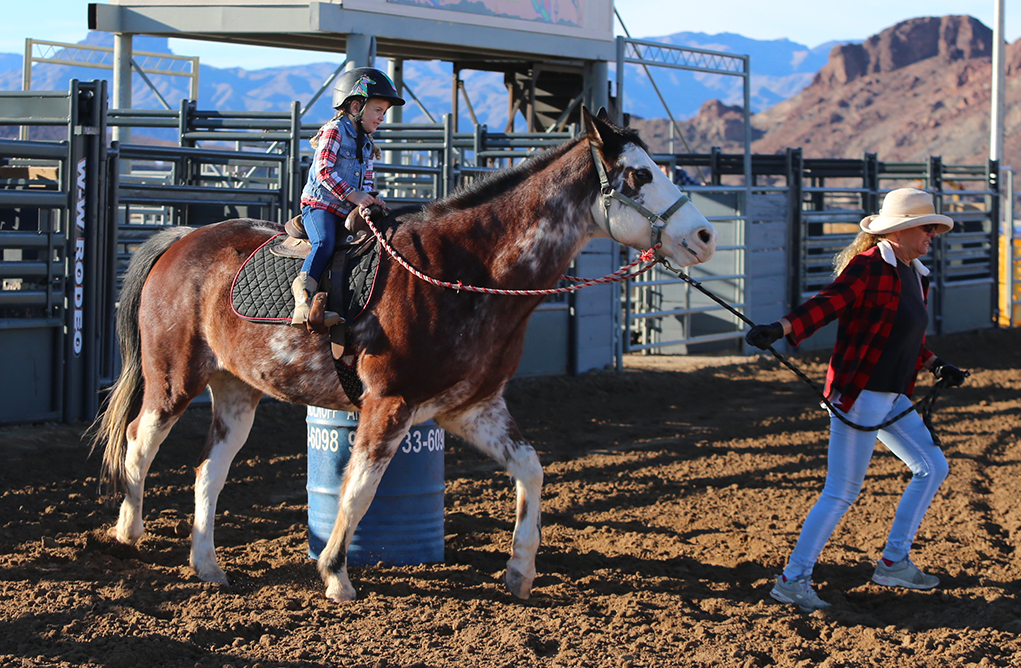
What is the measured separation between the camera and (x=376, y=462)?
4.05 meters

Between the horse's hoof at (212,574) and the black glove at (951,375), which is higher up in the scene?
the black glove at (951,375)

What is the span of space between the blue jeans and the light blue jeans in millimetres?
2363

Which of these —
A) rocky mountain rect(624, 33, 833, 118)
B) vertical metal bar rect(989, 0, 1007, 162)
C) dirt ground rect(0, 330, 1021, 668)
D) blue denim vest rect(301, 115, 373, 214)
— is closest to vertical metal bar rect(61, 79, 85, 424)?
dirt ground rect(0, 330, 1021, 668)

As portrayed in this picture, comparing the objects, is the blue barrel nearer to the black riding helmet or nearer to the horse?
the horse

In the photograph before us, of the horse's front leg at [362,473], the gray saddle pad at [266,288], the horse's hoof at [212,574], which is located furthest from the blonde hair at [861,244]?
the horse's hoof at [212,574]

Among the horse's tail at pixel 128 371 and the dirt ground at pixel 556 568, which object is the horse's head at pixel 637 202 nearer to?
the dirt ground at pixel 556 568

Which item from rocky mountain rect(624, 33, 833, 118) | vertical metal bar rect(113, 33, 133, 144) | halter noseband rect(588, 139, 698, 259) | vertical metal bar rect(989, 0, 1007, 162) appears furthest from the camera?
rocky mountain rect(624, 33, 833, 118)

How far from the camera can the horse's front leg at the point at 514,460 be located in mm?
4273

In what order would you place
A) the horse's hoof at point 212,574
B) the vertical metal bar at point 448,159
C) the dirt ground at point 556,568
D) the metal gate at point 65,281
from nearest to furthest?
the dirt ground at point 556,568 → the horse's hoof at point 212,574 → the metal gate at point 65,281 → the vertical metal bar at point 448,159

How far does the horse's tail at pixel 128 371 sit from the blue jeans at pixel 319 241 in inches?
51.5

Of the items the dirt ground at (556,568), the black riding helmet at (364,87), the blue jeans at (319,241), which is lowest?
the dirt ground at (556,568)

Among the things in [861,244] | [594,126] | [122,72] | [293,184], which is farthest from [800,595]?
[122,72]

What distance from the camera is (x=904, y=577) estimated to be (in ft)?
14.6

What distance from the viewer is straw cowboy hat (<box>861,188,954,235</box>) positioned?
415cm
